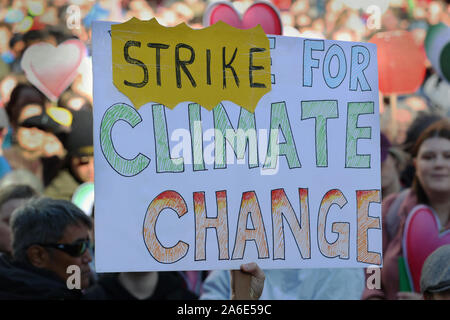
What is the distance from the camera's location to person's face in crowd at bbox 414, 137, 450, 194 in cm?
332

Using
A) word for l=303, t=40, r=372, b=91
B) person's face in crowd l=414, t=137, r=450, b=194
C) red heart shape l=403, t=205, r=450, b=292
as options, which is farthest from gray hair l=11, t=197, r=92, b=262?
person's face in crowd l=414, t=137, r=450, b=194

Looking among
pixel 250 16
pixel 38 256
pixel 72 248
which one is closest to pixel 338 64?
pixel 250 16

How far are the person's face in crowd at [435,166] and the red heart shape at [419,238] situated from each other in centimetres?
11

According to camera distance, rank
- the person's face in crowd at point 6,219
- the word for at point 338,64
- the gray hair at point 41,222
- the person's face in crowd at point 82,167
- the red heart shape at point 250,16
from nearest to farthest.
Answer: the word for at point 338,64 < the red heart shape at point 250,16 < the gray hair at point 41,222 < the person's face in crowd at point 6,219 < the person's face in crowd at point 82,167

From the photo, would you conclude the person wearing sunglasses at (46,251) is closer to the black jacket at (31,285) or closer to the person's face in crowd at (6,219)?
the black jacket at (31,285)

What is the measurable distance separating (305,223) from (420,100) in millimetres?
1749

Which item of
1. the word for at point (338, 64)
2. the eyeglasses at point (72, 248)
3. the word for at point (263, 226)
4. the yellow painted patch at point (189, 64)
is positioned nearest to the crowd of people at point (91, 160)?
the eyeglasses at point (72, 248)

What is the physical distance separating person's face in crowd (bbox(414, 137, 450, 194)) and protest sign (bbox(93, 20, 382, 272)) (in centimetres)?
136

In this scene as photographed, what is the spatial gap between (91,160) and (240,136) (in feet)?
4.33

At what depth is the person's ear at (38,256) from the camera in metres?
2.67

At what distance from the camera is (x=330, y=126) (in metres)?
2.03

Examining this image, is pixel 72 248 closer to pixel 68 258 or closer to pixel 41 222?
pixel 68 258

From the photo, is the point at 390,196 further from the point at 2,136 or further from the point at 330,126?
the point at 2,136

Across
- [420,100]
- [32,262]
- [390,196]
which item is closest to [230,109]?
[32,262]
